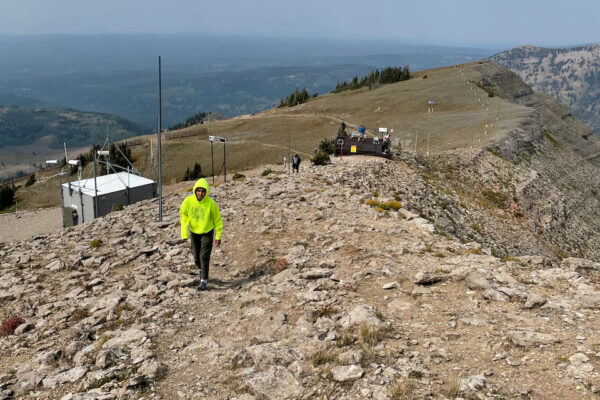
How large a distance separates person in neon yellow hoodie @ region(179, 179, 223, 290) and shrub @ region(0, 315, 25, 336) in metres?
4.64

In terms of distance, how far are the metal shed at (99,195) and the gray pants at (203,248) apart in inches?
918

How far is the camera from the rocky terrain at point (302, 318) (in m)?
7.46

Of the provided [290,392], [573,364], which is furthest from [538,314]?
[290,392]

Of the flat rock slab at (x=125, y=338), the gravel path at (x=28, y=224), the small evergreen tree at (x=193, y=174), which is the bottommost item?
the gravel path at (x=28, y=224)

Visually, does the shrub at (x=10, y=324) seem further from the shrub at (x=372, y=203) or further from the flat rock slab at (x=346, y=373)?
the shrub at (x=372, y=203)

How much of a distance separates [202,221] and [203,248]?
77cm

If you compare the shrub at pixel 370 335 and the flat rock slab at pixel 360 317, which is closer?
the shrub at pixel 370 335

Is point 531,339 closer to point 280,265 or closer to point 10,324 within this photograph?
point 280,265

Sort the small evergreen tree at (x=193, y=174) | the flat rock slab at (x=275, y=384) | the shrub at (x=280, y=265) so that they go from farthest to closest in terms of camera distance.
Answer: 1. the small evergreen tree at (x=193, y=174)
2. the shrub at (x=280, y=265)
3. the flat rock slab at (x=275, y=384)

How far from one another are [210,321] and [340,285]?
3.35 m

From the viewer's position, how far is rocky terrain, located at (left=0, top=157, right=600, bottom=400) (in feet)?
24.5

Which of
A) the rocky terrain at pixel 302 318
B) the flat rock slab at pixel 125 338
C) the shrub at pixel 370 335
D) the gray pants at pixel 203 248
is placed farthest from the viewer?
the gray pants at pixel 203 248

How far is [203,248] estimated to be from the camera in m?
12.3

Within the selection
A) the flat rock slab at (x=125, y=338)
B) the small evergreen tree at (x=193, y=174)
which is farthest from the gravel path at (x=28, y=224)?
the flat rock slab at (x=125, y=338)
